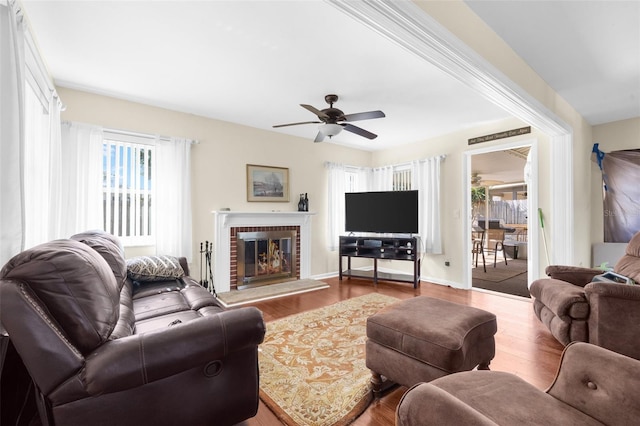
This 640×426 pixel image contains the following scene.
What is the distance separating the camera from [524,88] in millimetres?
2549

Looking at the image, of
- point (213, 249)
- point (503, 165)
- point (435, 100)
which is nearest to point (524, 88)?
point (435, 100)

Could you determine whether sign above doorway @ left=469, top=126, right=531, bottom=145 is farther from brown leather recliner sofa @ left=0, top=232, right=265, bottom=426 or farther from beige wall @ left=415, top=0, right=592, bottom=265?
brown leather recliner sofa @ left=0, top=232, right=265, bottom=426

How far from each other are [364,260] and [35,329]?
17.8 feet

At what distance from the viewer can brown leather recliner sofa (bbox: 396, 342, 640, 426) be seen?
916mm

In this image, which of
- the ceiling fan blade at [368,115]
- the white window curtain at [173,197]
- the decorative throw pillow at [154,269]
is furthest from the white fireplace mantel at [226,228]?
the ceiling fan blade at [368,115]

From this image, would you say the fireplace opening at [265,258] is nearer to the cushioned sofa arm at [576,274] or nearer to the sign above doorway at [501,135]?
the sign above doorway at [501,135]

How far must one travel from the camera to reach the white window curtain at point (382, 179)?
18.7 ft

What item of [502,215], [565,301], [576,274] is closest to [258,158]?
[565,301]

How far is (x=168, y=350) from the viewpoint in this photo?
1.25 meters

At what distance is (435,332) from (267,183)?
3.63 meters

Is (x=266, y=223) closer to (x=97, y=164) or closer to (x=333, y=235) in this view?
(x=333, y=235)

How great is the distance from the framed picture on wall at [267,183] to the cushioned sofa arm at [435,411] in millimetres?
3930

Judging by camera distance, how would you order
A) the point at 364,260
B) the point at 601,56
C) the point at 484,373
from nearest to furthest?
the point at 484,373 < the point at 601,56 < the point at 364,260

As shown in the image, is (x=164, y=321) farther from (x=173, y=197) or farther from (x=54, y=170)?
(x=173, y=197)
